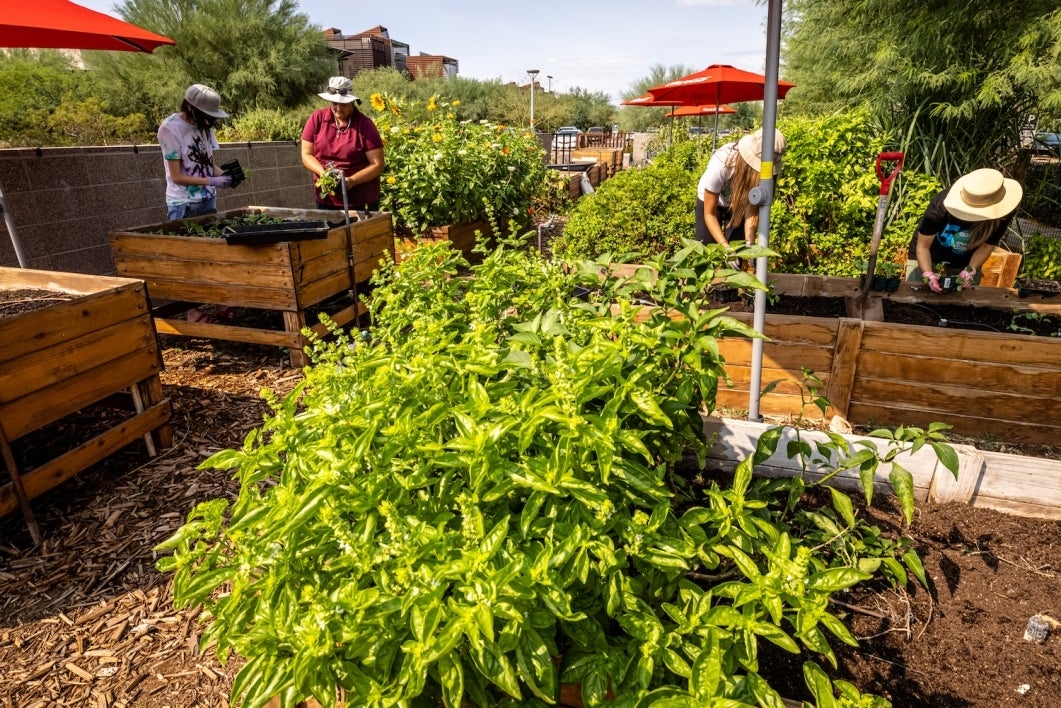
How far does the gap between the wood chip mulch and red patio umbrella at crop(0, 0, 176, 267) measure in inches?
74.4

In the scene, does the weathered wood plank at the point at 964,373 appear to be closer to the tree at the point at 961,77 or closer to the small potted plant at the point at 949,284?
the small potted plant at the point at 949,284

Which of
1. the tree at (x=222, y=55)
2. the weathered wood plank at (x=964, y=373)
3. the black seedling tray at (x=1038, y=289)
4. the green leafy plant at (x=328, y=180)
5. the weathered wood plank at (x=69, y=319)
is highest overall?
the tree at (x=222, y=55)

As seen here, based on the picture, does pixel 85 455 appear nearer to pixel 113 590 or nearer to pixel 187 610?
pixel 113 590

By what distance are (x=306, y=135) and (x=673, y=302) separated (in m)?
4.89

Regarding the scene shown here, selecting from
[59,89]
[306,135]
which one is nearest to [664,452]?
[306,135]

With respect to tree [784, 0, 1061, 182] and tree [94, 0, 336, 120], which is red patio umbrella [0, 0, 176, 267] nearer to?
tree [784, 0, 1061, 182]

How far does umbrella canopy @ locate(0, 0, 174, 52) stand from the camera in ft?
12.0

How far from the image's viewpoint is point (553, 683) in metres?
1.17

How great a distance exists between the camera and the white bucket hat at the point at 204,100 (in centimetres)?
479

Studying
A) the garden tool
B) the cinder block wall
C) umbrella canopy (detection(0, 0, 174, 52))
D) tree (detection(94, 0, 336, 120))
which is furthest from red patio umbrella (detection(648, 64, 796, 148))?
tree (detection(94, 0, 336, 120))

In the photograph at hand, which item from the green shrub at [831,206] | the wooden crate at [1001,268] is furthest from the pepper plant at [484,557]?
the wooden crate at [1001,268]

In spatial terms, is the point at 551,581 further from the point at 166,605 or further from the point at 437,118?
the point at 437,118

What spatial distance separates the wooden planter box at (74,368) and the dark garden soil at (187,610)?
0.23m

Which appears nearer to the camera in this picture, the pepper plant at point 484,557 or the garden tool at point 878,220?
the pepper plant at point 484,557
